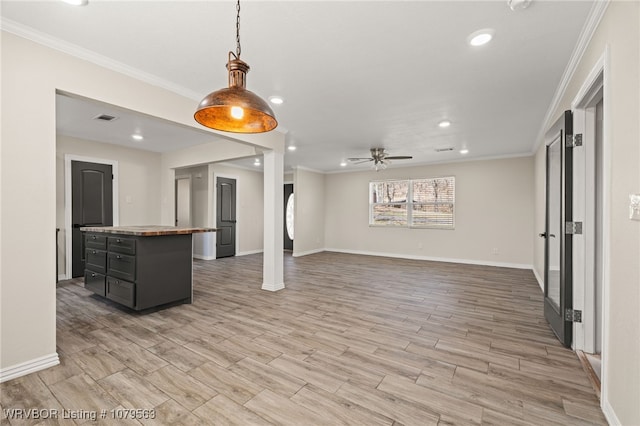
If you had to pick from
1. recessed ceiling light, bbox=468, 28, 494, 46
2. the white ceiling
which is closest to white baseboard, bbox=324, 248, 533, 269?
the white ceiling

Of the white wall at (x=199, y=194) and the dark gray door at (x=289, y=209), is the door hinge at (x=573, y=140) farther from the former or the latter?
the dark gray door at (x=289, y=209)

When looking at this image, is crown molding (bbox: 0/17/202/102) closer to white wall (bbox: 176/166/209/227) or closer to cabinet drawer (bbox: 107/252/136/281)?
cabinet drawer (bbox: 107/252/136/281)

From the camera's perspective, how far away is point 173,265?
11.4 feet

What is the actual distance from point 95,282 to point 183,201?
410cm

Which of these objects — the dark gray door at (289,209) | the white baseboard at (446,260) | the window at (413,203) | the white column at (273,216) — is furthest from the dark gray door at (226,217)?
the window at (413,203)

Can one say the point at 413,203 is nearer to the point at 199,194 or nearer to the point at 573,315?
the point at 573,315

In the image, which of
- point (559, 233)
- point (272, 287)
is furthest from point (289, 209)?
point (559, 233)

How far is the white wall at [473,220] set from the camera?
6.06m

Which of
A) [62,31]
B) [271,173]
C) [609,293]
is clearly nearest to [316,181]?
[271,173]

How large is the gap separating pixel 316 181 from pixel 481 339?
628cm

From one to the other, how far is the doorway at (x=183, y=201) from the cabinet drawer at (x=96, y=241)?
3.52m

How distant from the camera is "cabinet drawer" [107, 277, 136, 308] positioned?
10.5 feet

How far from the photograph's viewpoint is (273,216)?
14.0 ft

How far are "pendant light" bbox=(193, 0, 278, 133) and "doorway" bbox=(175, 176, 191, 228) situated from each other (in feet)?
21.1
